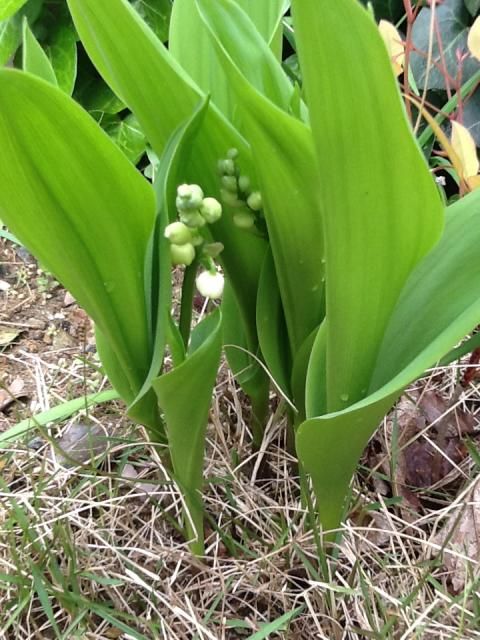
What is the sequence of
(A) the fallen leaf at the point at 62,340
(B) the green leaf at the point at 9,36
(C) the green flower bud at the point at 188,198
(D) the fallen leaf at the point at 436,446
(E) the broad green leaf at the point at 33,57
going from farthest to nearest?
(B) the green leaf at the point at 9,36
(A) the fallen leaf at the point at 62,340
(D) the fallen leaf at the point at 436,446
(E) the broad green leaf at the point at 33,57
(C) the green flower bud at the point at 188,198

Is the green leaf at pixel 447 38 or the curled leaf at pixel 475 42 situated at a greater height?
the curled leaf at pixel 475 42

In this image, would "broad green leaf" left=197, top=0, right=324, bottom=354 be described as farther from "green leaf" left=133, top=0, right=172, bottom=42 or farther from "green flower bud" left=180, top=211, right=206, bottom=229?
"green leaf" left=133, top=0, right=172, bottom=42

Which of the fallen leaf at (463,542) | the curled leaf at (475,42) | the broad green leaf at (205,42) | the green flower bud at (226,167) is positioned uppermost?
the broad green leaf at (205,42)

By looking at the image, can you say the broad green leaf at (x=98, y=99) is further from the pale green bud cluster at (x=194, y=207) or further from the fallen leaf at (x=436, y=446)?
the pale green bud cluster at (x=194, y=207)

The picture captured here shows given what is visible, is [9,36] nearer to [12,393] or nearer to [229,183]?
[12,393]

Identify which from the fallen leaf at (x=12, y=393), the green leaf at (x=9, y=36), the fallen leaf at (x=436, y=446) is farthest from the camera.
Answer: the green leaf at (x=9, y=36)

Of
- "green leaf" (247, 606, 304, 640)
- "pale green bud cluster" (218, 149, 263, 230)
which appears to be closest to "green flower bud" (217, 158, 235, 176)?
"pale green bud cluster" (218, 149, 263, 230)

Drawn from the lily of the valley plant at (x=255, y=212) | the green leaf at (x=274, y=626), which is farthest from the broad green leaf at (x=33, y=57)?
the green leaf at (x=274, y=626)
